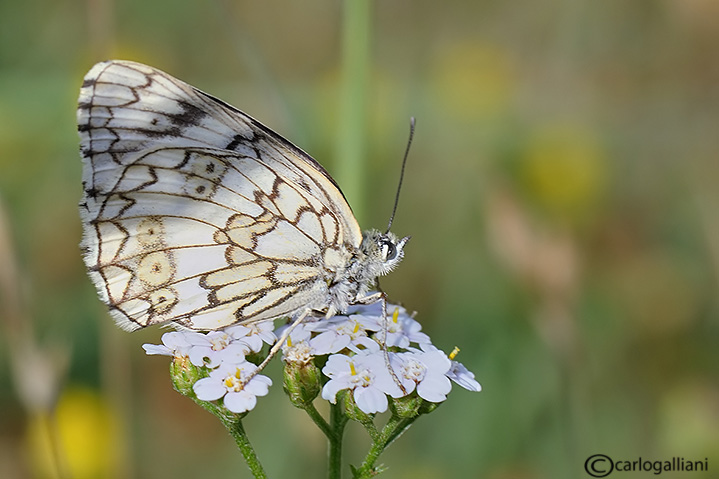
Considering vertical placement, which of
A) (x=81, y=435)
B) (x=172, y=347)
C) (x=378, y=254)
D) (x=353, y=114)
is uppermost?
(x=353, y=114)

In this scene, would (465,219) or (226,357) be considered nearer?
(226,357)

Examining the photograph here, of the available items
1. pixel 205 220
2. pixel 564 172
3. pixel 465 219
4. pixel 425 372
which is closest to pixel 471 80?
pixel 564 172

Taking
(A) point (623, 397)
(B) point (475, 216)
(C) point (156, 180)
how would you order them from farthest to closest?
(B) point (475, 216), (A) point (623, 397), (C) point (156, 180)

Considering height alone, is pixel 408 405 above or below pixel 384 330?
below

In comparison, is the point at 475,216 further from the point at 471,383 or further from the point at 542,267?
the point at 471,383

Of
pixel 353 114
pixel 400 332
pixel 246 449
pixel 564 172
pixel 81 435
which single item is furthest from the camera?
pixel 564 172

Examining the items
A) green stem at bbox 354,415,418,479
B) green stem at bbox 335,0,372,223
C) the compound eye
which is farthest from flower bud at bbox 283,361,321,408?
green stem at bbox 335,0,372,223

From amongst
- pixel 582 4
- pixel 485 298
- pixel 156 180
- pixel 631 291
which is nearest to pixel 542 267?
pixel 485 298

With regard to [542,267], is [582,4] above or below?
above

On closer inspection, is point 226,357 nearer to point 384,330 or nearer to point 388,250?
point 384,330
